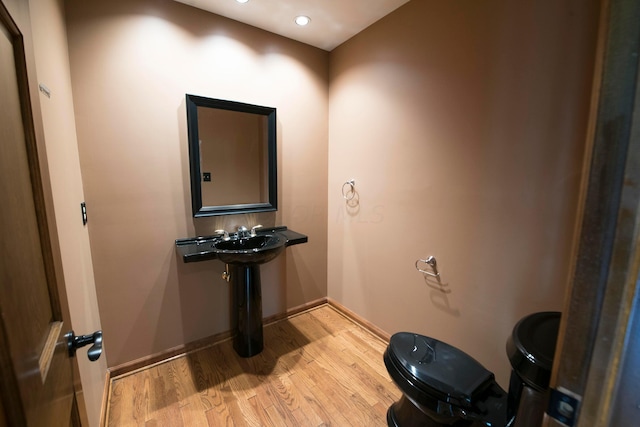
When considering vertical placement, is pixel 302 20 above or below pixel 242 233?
above

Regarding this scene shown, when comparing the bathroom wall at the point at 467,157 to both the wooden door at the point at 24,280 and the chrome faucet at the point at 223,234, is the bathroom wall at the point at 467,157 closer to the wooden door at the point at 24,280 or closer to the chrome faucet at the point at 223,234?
the chrome faucet at the point at 223,234

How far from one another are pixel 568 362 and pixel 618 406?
0.20ft

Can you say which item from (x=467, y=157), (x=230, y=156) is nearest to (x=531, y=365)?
(x=467, y=157)

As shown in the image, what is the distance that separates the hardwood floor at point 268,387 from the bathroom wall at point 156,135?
0.25 meters

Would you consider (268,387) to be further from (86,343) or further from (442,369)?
(86,343)

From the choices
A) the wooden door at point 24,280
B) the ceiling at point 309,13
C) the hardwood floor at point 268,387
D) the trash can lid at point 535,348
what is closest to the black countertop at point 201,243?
the hardwood floor at point 268,387

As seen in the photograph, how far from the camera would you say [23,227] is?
21.8 inches

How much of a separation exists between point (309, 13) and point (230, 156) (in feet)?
3.84

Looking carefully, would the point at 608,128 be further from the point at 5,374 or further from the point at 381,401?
the point at 381,401

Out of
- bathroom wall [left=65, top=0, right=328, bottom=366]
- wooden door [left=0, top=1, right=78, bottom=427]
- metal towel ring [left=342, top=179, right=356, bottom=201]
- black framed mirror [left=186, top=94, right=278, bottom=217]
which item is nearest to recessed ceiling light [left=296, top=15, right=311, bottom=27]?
bathroom wall [left=65, top=0, right=328, bottom=366]

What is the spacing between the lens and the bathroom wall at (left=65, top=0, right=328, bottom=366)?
166cm

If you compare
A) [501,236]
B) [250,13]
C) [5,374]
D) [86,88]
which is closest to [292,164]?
[250,13]

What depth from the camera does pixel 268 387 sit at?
71.7 inches

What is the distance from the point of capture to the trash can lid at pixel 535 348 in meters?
0.89
